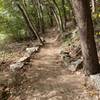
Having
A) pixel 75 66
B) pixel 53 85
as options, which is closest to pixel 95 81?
pixel 53 85

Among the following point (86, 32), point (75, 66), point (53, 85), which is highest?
point (86, 32)

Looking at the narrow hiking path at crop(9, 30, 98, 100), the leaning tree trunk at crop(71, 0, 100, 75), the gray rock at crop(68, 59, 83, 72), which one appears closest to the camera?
the narrow hiking path at crop(9, 30, 98, 100)

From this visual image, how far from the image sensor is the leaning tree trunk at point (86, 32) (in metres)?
4.86

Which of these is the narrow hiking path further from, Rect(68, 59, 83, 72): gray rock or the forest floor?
Rect(68, 59, 83, 72): gray rock

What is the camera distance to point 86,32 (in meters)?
5.00

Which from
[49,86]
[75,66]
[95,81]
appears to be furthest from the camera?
[75,66]

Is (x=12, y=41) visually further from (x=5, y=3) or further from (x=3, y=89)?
(x=3, y=89)

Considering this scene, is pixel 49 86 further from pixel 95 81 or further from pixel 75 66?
pixel 75 66

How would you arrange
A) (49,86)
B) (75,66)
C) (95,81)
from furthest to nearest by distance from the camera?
(75,66), (49,86), (95,81)

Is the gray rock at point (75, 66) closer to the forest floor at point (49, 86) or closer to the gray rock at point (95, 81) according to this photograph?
the forest floor at point (49, 86)

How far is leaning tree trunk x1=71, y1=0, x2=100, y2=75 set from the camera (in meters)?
4.86

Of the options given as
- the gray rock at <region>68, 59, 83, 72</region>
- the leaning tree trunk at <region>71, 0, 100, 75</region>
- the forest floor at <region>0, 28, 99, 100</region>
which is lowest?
the forest floor at <region>0, 28, 99, 100</region>

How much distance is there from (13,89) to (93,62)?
2617 mm

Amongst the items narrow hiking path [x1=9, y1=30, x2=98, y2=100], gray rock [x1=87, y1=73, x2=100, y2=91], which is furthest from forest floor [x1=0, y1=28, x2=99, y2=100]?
gray rock [x1=87, y1=73, x2=100, y2=91]
